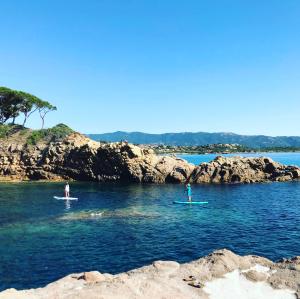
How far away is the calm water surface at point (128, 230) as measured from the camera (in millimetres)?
36188

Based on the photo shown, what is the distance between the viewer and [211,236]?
4509cm

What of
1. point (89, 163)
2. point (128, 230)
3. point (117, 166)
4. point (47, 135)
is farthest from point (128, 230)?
point (47, 135)

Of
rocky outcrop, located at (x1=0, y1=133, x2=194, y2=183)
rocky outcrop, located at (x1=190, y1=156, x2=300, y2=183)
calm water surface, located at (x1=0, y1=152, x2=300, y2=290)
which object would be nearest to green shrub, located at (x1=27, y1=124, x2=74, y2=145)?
rocky outcrop, located at (x1=0, y1=133, x2=194, y2=183)

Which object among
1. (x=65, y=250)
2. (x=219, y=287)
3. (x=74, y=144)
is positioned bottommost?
(x=65, y=250)

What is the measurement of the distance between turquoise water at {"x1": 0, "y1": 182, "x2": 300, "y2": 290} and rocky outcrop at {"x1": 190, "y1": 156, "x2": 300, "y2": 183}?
56.9 ft

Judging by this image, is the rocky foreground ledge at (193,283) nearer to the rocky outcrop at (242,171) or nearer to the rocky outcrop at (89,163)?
the rocky outcrop at (242,171)

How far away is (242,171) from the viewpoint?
101 metres

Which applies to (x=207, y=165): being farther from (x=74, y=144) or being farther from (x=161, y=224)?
(x=161, y=224)

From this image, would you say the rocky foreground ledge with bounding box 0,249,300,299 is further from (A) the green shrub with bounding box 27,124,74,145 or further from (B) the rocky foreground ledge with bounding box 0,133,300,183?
(A) the green shrub with bounding box 27,124,74,145

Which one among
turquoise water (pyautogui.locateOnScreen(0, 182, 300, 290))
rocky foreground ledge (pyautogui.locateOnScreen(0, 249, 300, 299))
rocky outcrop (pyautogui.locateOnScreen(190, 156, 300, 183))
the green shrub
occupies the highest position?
the green shrub

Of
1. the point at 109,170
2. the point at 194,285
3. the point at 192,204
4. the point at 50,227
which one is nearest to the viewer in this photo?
the point at 194,285

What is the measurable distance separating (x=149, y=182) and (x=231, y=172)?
22.4 m

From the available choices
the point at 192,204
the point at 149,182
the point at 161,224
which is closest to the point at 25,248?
the point at 161,224

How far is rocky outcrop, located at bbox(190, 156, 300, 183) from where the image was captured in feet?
327
